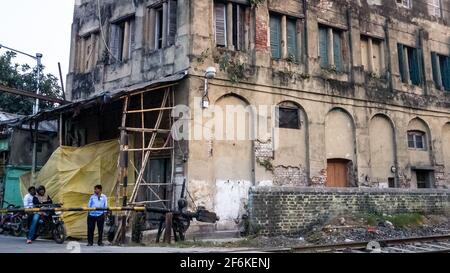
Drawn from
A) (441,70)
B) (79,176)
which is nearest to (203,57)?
(79,176)

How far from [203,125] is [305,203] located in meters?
Answer: 4.37

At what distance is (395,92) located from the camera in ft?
67.1

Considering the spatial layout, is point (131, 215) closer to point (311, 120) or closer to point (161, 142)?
point (161, 142)

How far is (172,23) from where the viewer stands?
16297 mm

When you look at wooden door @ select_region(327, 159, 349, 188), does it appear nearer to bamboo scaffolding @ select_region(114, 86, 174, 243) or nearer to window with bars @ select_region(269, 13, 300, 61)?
window with bars @ select_region(269, 13, 300, 61)

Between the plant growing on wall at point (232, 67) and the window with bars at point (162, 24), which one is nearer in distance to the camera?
the plant growing on wall at point (232, 67)

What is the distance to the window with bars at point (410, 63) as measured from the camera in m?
21.3

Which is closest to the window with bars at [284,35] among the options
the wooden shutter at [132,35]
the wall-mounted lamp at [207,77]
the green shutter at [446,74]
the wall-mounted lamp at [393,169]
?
the wall-mounted lamp at [207,77]

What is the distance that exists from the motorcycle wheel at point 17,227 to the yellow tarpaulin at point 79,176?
4.46 feet

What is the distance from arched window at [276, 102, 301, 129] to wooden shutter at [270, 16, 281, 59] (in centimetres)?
197

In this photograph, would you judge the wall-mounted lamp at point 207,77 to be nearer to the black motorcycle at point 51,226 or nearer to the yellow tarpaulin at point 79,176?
the yellow tarpaulin at point 79,176

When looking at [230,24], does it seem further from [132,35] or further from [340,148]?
[340,148]

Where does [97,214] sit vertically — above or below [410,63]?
below

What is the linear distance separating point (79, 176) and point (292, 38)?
32.1 feet
